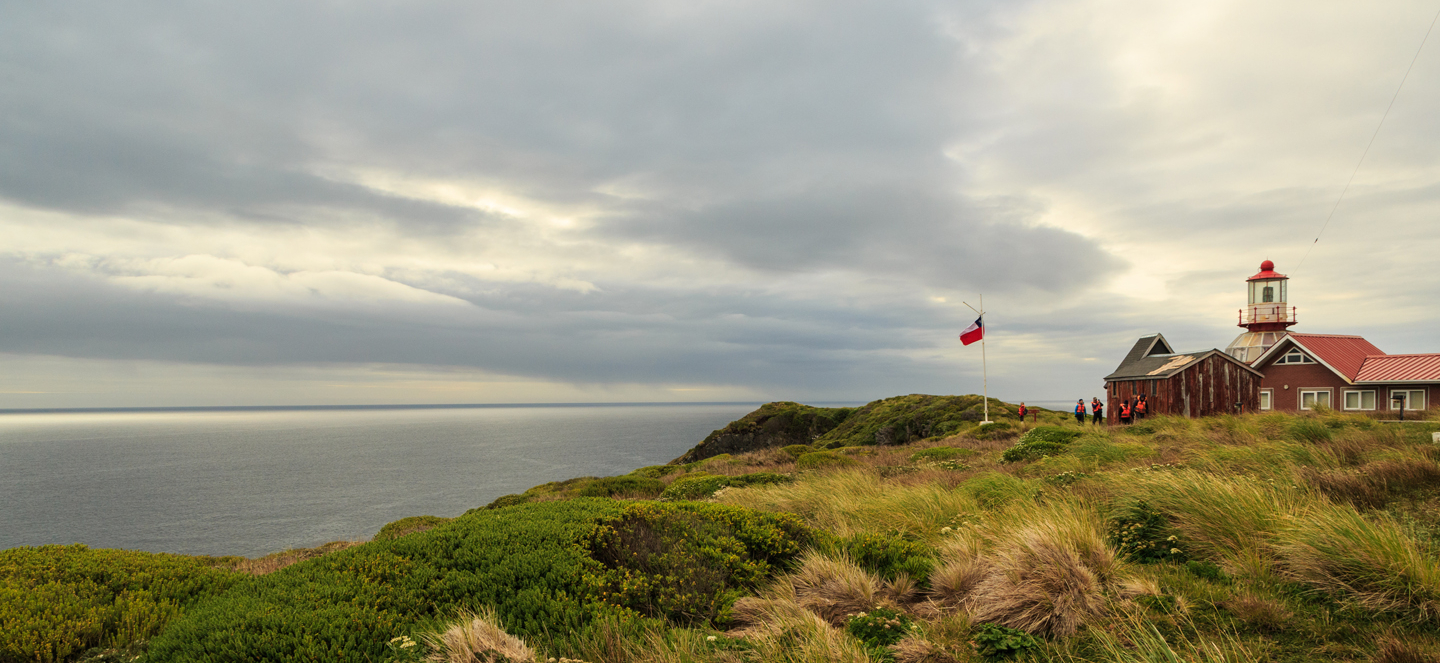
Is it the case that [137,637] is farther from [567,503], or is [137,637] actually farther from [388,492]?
[388,492]

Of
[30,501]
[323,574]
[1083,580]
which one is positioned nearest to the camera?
[1083,580]

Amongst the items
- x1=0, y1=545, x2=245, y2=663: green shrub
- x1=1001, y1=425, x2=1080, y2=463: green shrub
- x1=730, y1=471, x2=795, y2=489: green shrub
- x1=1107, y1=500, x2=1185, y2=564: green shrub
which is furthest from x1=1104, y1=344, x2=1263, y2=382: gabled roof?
x1=0, y1=545, x2=245, y2=663: green shrub

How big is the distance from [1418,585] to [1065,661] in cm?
273

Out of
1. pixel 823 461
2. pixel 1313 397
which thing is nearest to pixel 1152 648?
pixel 823 461

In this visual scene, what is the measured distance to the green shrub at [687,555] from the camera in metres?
6.77

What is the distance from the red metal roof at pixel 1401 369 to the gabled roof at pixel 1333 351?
1.73 ft

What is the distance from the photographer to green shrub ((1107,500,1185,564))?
662cm

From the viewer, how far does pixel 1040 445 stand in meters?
19.2

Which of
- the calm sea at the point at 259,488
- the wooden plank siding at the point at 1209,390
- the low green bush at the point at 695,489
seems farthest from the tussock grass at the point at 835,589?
the wooden plank siding at the point at 1209,390

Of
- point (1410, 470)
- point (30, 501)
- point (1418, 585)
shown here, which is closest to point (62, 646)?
point (1418, 585)

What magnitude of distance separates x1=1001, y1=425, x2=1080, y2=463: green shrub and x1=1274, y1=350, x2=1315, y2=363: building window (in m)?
26.7

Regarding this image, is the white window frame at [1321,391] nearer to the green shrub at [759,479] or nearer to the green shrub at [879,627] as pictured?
the green shrub at [759,479]

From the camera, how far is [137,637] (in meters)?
6.79

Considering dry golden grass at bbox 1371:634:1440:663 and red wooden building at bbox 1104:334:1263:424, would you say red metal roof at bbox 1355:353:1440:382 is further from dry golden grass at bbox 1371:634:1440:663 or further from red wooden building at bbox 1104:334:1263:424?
dry golden grass at bbox 1371:634:1440:663
